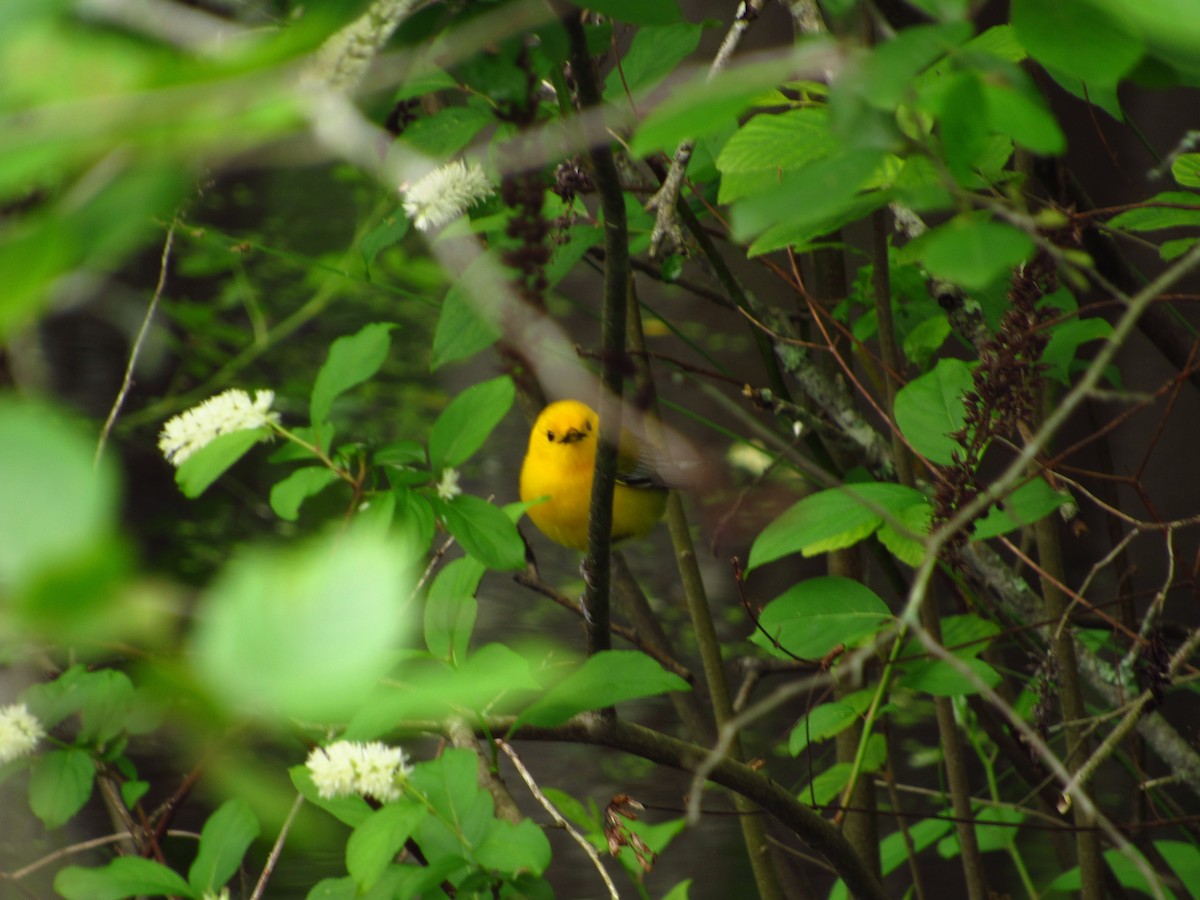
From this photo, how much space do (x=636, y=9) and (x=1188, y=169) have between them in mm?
449

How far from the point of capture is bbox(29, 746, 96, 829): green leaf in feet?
2.65

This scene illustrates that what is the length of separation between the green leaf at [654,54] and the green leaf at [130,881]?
56 centimetres

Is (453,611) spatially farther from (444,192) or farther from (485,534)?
(444,192)

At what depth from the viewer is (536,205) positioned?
433 mm

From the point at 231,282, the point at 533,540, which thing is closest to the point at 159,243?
the point at 231,282

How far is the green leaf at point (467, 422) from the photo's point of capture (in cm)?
70

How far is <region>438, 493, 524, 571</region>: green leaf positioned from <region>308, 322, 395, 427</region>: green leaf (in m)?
0.12

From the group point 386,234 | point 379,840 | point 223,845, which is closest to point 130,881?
point 223,845

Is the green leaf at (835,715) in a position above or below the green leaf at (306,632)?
below

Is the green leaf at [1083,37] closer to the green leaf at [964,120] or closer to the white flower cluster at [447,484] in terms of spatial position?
the green leaf at [964,120]

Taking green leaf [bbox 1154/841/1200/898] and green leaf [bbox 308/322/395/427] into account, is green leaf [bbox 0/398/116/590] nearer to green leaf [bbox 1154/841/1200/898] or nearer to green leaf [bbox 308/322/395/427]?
green leaf [bbox 308/322/395/427]

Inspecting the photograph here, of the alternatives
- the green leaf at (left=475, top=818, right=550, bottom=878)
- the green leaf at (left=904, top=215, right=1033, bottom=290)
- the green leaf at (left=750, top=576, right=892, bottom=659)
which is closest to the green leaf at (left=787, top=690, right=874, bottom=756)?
the green leaf at (left=750, top=576, right=892, bottom=659)

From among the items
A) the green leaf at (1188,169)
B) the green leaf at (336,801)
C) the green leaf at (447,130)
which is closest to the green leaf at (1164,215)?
the green leaf at (1188,169)

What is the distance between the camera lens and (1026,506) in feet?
2.15
